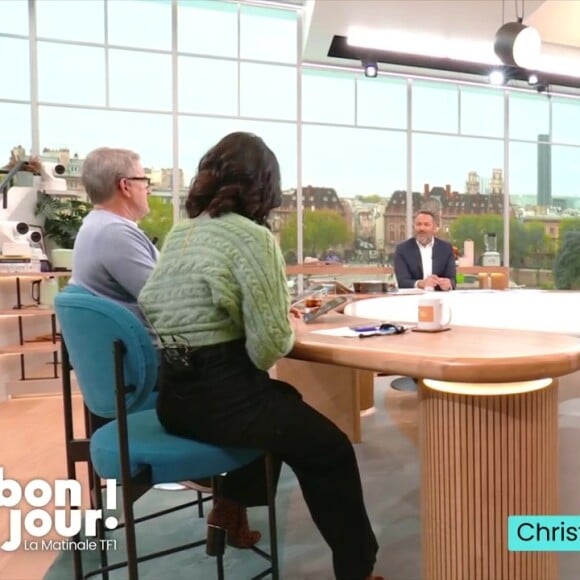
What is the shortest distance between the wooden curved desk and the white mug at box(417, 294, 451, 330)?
0.68 feet

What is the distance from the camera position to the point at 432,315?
1.55 meters

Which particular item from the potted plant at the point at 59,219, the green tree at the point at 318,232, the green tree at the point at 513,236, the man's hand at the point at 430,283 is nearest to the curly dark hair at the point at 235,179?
the man's hand at the point at 430,283

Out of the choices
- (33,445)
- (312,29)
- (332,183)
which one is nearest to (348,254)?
(332,183)

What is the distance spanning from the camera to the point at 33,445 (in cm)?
318

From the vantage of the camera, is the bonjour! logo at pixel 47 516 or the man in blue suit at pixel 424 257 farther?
the man in blue suit at pixel 424 257

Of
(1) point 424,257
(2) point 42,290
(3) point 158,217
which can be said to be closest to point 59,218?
(2) point 42,290

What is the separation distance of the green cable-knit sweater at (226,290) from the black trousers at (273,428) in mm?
56

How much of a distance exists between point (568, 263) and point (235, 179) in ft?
26.1

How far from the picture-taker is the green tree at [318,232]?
281 inches

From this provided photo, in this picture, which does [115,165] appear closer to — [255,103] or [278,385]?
[278,385]

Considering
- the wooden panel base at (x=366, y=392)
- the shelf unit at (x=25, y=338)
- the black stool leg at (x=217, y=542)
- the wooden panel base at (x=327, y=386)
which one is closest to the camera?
the black stool leg at (x=217, y=542)

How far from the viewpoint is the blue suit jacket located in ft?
13.5

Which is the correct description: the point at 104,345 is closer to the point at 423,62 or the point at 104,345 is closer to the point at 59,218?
the point at 59,218

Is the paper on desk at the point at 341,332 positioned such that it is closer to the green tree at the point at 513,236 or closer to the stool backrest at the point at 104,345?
the stool backrest at the point at 104,345
